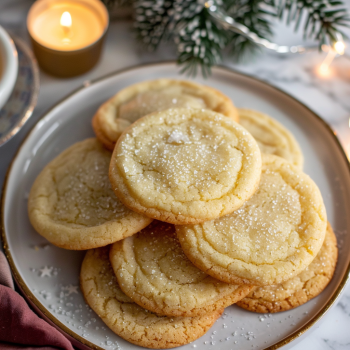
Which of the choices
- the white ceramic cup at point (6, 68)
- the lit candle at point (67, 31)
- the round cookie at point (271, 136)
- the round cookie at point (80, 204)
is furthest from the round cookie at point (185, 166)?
the lit candle at point (67, 31)

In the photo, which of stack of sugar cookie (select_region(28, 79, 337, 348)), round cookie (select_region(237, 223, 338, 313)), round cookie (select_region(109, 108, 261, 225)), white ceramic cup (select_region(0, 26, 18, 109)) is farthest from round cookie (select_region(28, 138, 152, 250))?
round cookie (select_region(237, 223, 338, 313))

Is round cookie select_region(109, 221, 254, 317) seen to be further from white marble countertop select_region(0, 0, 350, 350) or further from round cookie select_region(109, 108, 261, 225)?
white marble countertop select_region(0, 0, 350, 350)

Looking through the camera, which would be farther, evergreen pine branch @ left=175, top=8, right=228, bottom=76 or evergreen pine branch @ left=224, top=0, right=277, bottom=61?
evergreen pine branch @ left=224, top=0, right=277, bottom=61

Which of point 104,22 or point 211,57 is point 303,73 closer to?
point 211,57

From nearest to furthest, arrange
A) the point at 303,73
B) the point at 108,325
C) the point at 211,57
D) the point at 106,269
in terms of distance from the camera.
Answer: the point at 108,325, the point at 106,269, the point at 211,57, the point at 303,73

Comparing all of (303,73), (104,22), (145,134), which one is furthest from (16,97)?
(303,73)
